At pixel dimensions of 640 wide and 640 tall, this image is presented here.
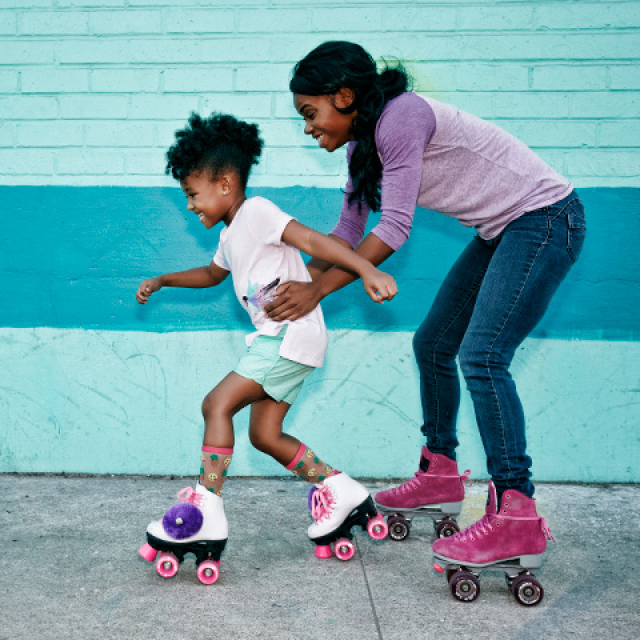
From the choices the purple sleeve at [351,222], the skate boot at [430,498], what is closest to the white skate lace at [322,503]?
the skate boot at [430,498]

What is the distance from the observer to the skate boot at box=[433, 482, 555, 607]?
252 cm

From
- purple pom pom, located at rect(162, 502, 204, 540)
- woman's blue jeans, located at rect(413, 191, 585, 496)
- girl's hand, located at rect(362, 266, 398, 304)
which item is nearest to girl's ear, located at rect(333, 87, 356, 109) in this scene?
girl's hand, located at rect(362, 266, 398, 304)

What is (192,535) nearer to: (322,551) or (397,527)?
(322,551)

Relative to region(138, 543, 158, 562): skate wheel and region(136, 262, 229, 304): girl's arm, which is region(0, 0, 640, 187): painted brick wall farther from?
region(138, 543, 158, 562): skate wheel

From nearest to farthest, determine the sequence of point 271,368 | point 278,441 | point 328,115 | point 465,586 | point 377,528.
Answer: point 465,586, point 328,115, point 271,368, point 278,441, point 377,528

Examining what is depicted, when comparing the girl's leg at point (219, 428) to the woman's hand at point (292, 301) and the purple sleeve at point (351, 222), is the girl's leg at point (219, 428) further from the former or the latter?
the purple sleeve at point (351, 222)

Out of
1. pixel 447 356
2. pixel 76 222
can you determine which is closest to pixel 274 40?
pixel 76 222

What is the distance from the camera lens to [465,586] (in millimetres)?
2518

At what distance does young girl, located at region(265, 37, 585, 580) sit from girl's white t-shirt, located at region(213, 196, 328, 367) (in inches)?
3.0

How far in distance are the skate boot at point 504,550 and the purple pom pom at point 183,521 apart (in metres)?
0.83

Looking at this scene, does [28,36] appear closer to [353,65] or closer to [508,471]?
[353,65]

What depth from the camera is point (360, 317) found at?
3939 millimetres

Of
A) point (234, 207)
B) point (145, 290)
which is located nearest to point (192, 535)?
point (145, 290)

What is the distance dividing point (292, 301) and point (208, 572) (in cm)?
99
